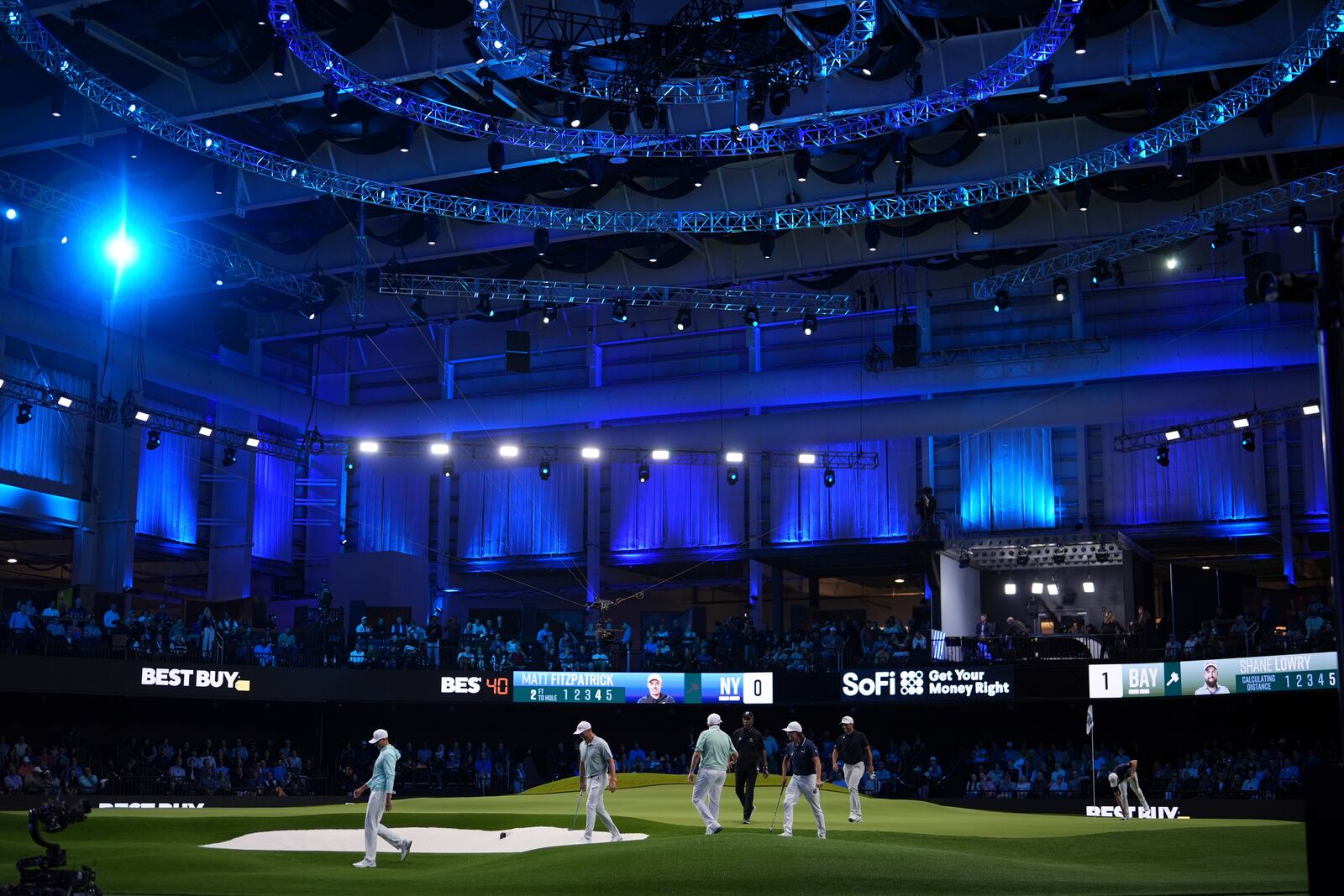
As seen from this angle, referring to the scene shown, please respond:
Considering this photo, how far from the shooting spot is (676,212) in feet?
120

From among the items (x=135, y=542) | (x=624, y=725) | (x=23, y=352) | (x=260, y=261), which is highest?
(x=260, y=261)

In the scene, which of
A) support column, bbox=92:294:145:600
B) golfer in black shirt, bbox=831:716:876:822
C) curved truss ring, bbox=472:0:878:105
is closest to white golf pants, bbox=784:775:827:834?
golfer in black shirt, bbox=831:716:876:822

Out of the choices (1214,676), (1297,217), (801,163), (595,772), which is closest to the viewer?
(595,772)

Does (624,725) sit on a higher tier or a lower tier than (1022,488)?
lower

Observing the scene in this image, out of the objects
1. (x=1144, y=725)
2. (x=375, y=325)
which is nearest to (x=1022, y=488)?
(x=1144, y=725)

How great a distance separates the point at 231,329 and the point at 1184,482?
32.2 m

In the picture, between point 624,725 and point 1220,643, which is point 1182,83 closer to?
point 1220,643

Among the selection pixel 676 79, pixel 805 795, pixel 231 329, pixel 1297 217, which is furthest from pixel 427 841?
pixel 231 329

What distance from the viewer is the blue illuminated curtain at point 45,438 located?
4141 centimetres

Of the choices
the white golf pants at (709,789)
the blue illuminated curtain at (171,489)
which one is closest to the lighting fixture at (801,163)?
the white golf pants at (709,789)

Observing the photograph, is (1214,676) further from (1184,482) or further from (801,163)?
(801,163)

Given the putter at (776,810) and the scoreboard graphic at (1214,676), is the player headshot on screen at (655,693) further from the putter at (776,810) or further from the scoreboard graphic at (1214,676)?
the scoreboard graphic at (1214,676)

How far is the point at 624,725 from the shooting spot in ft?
153

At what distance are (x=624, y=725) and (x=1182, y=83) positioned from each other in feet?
86.0
